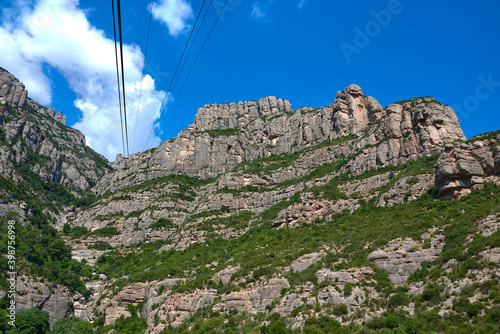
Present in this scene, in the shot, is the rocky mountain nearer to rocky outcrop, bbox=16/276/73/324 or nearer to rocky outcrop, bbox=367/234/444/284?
rocky outcrop, bbox=367/234/444/284

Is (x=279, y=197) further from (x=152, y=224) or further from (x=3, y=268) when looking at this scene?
(x=3, y=268)

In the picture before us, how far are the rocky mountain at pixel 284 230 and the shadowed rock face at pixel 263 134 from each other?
649 mm

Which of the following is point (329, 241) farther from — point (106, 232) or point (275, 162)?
point (106, 232)

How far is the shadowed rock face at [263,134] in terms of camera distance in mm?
82875

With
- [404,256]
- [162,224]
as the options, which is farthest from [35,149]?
[404,256]

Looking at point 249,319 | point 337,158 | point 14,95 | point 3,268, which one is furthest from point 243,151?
point 14,95

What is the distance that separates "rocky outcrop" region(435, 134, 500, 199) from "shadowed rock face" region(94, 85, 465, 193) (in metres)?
25.8

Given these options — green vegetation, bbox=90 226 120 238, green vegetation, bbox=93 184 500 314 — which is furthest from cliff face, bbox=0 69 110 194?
green vegetation, bbox=93 184 500 314

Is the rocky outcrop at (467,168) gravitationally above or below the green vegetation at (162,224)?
below

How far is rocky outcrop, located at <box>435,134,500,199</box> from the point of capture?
161 ft

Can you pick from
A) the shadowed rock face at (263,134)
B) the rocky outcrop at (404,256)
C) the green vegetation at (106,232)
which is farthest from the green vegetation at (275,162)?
the rocky outcrop at (404,256)

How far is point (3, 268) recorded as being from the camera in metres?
57.6

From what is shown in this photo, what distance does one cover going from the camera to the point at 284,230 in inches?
2564

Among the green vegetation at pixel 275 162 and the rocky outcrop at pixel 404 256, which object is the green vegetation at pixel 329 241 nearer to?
the rocky outcrop at pixel 404 256
